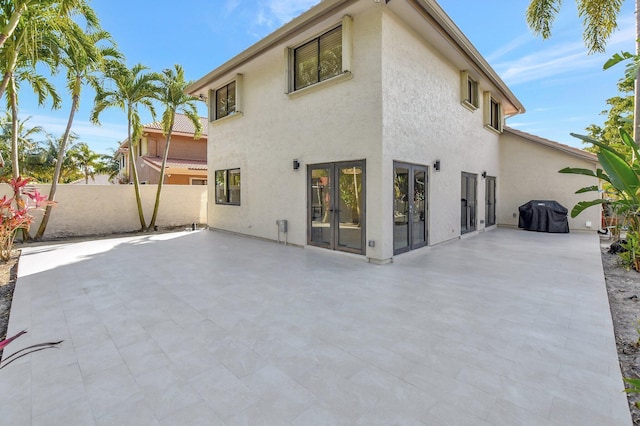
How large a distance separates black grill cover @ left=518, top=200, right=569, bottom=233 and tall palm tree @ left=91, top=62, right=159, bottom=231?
1653 cm

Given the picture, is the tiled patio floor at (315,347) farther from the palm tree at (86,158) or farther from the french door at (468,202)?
the palm tree at (86,158)

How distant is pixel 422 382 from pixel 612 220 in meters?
14.6

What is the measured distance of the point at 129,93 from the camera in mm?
12281

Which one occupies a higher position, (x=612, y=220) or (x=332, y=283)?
(x=612, y=220)

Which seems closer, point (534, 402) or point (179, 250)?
point (534, 402)

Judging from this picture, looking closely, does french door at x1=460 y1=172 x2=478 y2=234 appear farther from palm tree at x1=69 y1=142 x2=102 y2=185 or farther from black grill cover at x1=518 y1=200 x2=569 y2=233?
palm tree at x1=69 y1=142 x2=102 y2=185

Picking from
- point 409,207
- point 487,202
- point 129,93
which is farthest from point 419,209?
point 129,93

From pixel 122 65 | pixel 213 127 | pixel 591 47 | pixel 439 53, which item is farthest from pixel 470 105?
pixel 122 65

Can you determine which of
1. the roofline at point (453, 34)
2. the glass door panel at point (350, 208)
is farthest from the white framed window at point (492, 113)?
the glass door panel at point (350, 208)

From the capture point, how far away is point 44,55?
8.24 m

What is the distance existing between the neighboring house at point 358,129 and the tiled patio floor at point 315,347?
213 cm

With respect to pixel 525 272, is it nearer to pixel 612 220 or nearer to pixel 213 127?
pixel 612 220

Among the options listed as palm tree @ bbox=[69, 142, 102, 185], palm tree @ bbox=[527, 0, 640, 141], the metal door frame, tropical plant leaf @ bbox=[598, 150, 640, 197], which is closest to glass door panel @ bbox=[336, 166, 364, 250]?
tropical plant leaf @ bbox=[598, 150, 640, 197]

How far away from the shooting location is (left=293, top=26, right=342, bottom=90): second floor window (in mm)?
8125
